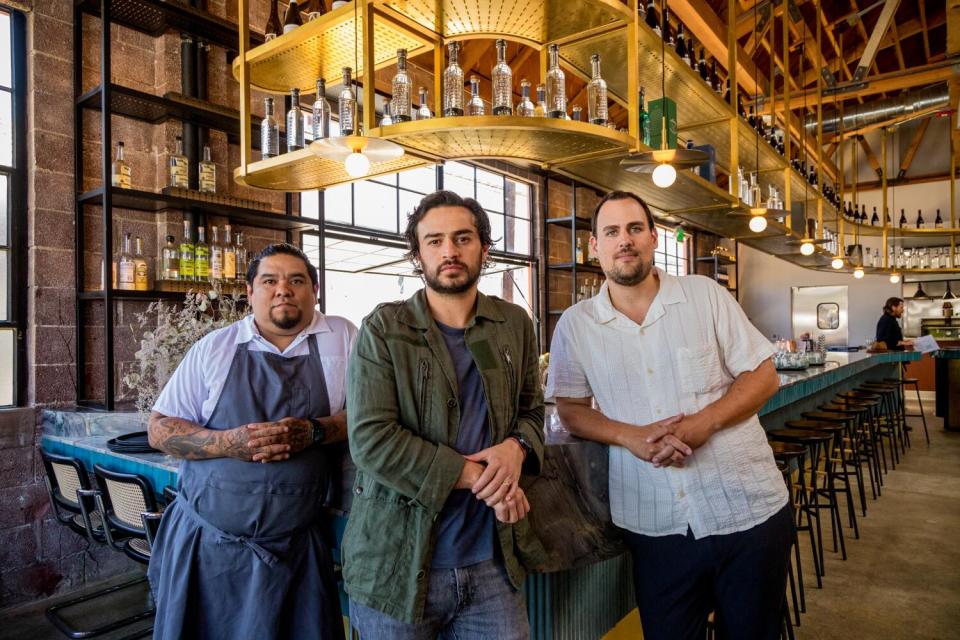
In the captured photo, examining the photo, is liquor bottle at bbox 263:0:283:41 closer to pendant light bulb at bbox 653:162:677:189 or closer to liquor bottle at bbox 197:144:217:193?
liquor bottle at bbox 197:144:217:193

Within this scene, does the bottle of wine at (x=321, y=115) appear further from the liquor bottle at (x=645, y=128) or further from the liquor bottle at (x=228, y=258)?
the liquor bottle at (x=645, y=128)

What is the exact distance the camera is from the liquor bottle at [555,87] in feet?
8.85

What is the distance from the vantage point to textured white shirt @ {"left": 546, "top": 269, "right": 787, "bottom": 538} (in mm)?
1587

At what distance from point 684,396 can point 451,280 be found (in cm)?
72

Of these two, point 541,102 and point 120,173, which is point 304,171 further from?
point 541,102

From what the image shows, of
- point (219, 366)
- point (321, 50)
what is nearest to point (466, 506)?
point (219, 366)

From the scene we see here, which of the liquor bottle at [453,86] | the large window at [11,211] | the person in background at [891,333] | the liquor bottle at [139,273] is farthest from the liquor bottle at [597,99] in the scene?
the person in background at [891,333]

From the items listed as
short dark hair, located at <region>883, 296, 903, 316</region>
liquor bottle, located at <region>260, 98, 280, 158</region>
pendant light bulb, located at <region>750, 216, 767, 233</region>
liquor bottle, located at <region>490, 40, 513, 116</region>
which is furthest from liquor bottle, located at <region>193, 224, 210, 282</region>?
short dark hair, located at <region>883, 296, 903, 316</region>

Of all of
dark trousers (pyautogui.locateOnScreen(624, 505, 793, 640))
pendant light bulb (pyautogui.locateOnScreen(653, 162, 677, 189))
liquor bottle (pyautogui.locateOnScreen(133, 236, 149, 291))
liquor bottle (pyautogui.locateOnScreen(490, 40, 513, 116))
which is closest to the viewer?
dark trousers (pyautogui.locateOnScreen(624, 505, 793, 640))

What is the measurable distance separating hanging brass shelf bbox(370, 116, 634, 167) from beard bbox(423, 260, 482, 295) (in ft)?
3.35

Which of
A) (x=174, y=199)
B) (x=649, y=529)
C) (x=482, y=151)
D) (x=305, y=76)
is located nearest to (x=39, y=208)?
(x=174, y=199)

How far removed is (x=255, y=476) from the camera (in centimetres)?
164

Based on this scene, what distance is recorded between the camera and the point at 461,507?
136 cm

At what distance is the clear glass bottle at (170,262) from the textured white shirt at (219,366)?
1.79 m
